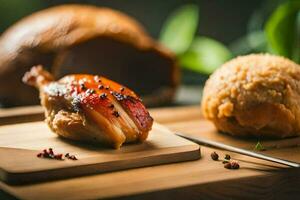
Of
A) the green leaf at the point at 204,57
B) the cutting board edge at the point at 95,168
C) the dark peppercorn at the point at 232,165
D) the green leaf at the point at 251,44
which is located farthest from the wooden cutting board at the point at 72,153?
the green leaf at the point at 251,44

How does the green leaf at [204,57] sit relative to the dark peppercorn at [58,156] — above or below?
above

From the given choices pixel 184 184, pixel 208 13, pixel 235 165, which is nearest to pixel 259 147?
pixel 235 165

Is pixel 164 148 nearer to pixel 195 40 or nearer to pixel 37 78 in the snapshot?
pixel 37 78

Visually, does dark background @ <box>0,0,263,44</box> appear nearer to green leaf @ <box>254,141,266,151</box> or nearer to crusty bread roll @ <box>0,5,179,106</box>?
crusty bread roll @ <box>0,5,179,106</box>

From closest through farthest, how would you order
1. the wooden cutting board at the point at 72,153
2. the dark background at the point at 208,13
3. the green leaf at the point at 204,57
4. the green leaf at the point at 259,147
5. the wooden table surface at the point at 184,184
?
the wooden table surface at the point at 184,184
the wooden cutting board at the point at 72,153
the green leaf at the point at 259,147
the green leaf at the point at 204,57
the dark background at the point at 208,13

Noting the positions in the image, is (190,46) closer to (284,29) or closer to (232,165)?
(284,29)

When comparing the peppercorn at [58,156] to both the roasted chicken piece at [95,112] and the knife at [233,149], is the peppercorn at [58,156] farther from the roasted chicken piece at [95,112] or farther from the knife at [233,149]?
the knife at [233,149]
